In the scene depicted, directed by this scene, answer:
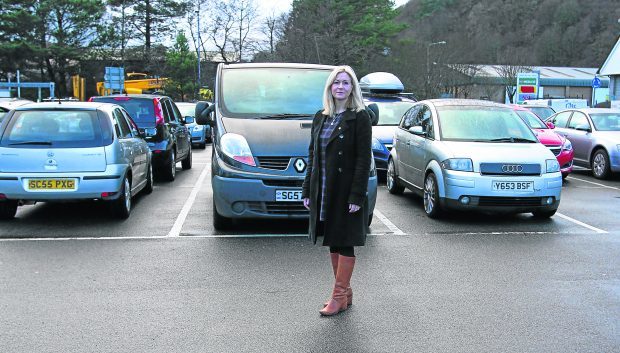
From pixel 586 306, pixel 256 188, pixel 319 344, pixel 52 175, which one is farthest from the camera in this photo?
pixel 52 175

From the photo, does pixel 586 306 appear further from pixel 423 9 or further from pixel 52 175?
pixel 423 9

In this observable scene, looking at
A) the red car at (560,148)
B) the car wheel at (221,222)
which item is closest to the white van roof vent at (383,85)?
the red car at (560,148)

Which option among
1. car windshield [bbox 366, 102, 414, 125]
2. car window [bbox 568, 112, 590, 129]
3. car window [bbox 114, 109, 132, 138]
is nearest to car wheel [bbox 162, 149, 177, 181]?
car window [bbox 114, 109, 132, 138]

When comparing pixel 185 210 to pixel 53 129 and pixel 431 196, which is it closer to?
pixel 53 129

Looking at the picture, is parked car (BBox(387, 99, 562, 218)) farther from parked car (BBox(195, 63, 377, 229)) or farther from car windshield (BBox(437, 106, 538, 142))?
parked car (BBox(195, 63, 377, 229))

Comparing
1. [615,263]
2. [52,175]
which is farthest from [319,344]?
[52,175]

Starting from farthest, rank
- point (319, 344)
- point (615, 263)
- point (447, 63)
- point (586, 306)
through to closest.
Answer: point (447, 63), point (615, 263), point (586, 306), point (319, 344)

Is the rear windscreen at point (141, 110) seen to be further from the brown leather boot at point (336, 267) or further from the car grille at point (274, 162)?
the brown leather boot at point (336, 267)

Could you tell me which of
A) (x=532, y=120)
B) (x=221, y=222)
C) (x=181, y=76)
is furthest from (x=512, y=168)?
(x=181, y=76)

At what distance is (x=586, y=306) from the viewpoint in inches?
198

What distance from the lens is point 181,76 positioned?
46.9 m

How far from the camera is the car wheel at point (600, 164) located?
13758 millimetres

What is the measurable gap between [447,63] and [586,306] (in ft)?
152

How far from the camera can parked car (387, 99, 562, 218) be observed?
818 centimetres
